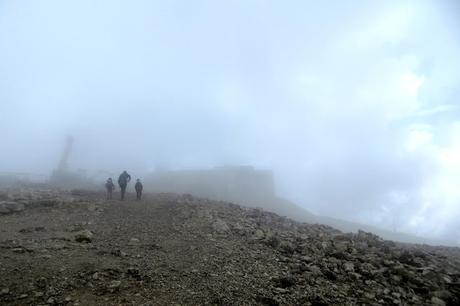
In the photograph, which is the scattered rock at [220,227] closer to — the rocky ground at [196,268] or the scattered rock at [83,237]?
the rocky ground at [196,268]

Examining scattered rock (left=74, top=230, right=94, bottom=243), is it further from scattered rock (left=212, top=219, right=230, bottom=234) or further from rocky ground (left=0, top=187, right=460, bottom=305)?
scattered rock (left=212, top=219, right=230, bottom=234)

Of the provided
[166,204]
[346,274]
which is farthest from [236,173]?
[346,274]

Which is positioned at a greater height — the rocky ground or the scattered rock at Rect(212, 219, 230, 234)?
the scattered rock at Rect(212, 219, 230, 234)

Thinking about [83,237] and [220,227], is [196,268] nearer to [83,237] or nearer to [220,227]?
[83,237]

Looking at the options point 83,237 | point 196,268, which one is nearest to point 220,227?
point 196,268

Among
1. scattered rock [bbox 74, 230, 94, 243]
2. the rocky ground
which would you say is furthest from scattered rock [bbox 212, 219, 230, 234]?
scattered rock [bbox 74, 230, 94, 243]

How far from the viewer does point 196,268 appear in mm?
9672

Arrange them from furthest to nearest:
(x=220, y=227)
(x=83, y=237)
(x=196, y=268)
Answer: (x=220, y=227) → (x=83, y=237) → (x=196, y=268)

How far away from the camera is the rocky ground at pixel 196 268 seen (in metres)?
7.95

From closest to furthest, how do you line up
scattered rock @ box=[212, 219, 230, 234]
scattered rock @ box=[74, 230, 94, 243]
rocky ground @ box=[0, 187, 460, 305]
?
rocky ground @ box=[0, 187, 460, 305] < scattered rock @ box=[74, 230, 94, 243] < scattered rock @ box=[212, 219, 230, 234]

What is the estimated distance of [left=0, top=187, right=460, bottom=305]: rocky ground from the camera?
795cm

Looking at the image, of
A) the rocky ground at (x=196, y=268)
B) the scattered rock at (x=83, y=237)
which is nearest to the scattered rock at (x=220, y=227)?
the rocky ground at (x=196, y=268)

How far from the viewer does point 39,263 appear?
895 cm

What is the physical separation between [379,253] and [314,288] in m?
5.01
